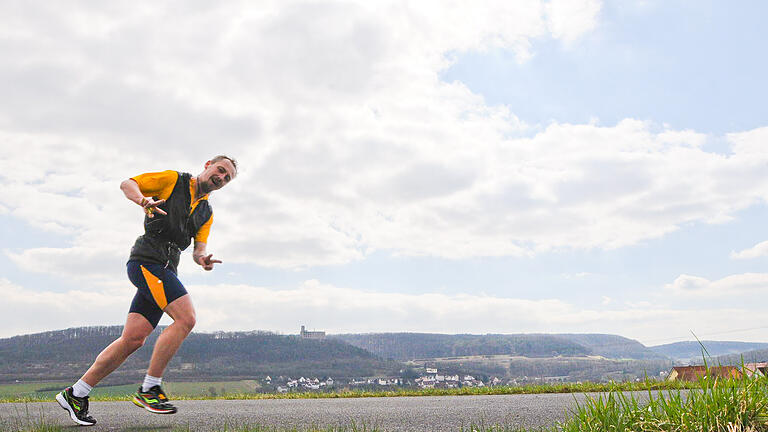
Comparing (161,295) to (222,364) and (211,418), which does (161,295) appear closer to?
(211,418)

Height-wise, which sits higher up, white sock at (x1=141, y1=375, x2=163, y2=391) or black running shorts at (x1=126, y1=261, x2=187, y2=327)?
black running shorts at (x1=126, y1=261, x2=187, y2=327)

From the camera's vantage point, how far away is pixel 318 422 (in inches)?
204

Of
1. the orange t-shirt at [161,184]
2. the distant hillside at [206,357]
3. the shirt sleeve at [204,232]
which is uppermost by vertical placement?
the orange t-shirt at [161,184]

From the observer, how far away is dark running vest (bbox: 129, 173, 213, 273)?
5250mm

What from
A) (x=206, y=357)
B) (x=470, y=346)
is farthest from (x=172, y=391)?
(x=470, y=346)

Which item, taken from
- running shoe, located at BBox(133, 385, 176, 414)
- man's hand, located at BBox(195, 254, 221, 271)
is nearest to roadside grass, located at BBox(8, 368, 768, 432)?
running shoe, located at BBox(133, 385, 176, 414)

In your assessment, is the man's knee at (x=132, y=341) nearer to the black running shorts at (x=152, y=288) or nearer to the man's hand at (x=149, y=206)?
the black running shorts at (x=152, y=288)

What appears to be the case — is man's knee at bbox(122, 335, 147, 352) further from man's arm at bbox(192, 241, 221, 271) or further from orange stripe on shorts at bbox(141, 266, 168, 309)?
man's arm at bbox(192, 241, 221, 271)

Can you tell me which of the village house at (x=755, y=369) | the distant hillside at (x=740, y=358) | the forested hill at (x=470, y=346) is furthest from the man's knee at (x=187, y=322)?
the forested hill at (x=470, y=346)

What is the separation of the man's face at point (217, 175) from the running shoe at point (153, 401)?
184cm

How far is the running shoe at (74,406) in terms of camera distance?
5188 mm

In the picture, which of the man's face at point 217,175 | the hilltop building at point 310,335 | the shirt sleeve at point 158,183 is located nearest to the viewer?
the shirt sleeve at point 158,183

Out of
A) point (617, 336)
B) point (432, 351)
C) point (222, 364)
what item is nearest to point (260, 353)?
point (222, 364)

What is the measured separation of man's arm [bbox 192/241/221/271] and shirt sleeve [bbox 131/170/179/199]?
1.96 ft
